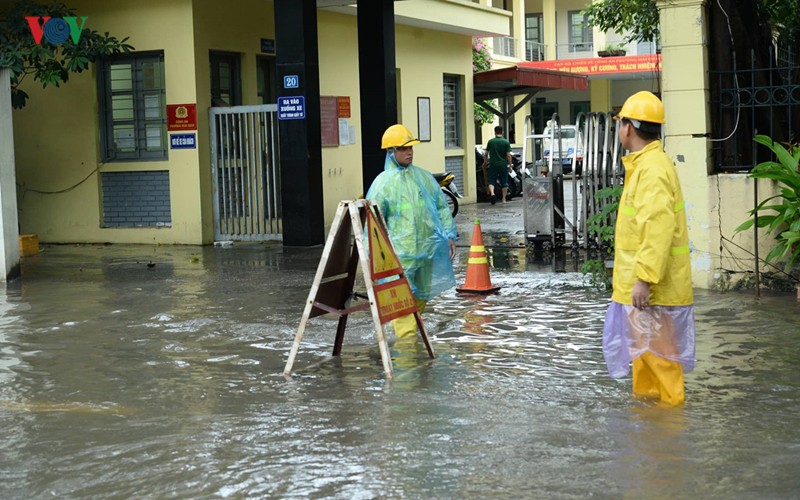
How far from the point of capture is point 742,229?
10180 millimetres

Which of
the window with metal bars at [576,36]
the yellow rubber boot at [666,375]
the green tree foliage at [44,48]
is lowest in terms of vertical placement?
the yellow rubber boot at [666,375]

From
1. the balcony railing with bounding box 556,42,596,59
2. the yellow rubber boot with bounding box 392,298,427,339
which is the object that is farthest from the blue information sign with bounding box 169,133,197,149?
the balcony railing with bounding box 556,42,596,59

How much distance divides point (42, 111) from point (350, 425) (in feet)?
45.2

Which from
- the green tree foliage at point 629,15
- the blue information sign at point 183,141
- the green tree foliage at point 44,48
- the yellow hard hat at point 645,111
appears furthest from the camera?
the blue information sign at point 183,141

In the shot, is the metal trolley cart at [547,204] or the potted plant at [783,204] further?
the metal trolley cart at [547,204]

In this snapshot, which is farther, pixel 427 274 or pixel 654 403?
pixel 427 274

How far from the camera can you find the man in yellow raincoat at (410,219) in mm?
8656

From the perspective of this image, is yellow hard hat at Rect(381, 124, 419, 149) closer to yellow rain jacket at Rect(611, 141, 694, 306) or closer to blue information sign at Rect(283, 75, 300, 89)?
yellow rain jacket at Rect(611, 141, 694, 306)

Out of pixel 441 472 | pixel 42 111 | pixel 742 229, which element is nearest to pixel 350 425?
pixel 441 472

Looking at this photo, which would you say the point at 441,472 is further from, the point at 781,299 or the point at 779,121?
the point at 779,121

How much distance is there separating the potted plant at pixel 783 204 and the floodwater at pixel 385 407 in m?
0.49

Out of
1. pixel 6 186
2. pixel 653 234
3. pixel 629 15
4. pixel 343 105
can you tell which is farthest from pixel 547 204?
pixel 653 234

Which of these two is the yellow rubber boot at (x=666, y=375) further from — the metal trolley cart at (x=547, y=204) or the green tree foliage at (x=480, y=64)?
the green tree foliage at (x=480, y=64)

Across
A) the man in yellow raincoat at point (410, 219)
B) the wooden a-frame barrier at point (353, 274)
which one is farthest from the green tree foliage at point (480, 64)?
the wooden a-frame barrier at point (353, 274)
